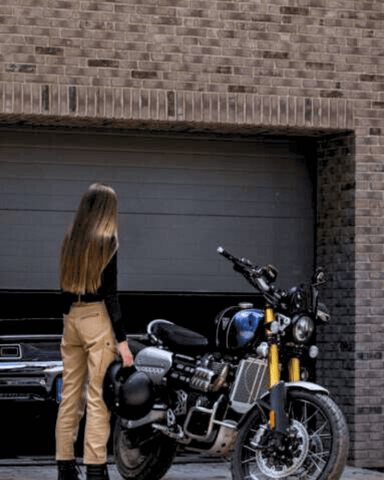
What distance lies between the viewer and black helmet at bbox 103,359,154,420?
25.8 ft

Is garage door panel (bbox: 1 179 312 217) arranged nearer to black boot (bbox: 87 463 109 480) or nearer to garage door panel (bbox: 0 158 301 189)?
garage door panel (bbox: 0 158 301 189)

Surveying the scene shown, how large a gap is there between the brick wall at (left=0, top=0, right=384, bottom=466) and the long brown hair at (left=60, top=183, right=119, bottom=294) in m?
1.76

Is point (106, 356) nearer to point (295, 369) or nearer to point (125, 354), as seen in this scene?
point (125, 354)

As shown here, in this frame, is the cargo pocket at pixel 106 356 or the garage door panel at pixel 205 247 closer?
the cargo pocket at pixel 106 356

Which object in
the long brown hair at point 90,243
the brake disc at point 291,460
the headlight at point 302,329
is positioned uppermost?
the long brown hair at point 90,243

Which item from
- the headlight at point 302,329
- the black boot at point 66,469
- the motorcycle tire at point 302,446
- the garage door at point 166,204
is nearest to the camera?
the motorcycle tire at point 302,446

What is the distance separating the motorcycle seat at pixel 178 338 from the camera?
8398mm

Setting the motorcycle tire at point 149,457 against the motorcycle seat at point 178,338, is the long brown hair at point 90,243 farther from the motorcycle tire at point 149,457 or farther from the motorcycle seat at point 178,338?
the motorcycle tire at point 149,457

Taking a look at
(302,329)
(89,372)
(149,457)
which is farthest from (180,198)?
(302,329)

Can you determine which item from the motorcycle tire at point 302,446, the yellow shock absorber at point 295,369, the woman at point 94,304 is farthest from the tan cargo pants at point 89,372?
the yellow shock absorber at point 295,369

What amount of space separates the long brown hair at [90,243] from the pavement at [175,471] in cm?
192

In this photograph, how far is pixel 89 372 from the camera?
8.01 metres

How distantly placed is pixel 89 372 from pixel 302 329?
1.34 metres

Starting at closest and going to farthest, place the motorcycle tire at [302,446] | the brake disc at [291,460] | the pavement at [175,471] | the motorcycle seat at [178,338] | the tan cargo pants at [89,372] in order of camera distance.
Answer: the motorcycle tire at [302,446] < the brake disc at [291,460] < the tan cargo pants at [89,372] < the motorcycle seat at [178,338] < the pavement at [175,471]
